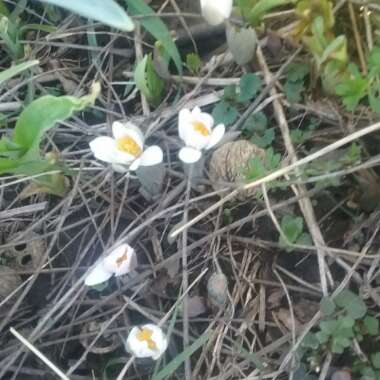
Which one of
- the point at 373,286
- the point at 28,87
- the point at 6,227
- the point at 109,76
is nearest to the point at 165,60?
the point at 109,76

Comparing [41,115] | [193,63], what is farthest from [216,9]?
[41,115]

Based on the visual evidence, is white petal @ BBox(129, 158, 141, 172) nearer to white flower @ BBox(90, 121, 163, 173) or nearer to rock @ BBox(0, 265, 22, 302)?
white flower @ BBox(90, 121, 163, 173)

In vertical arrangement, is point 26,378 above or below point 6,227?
below

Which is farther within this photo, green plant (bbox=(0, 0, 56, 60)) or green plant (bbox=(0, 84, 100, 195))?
green plant (bbox=(0, 0, 56, 60))

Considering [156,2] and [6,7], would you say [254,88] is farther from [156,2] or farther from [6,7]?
[6,7]

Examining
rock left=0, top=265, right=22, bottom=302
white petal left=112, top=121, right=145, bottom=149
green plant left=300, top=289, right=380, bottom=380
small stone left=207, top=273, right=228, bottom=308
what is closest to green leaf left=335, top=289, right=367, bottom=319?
green plant left=300, top=289, right=380, bottom=380

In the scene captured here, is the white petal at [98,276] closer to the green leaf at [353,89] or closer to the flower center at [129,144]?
the flower center at [129,144]
